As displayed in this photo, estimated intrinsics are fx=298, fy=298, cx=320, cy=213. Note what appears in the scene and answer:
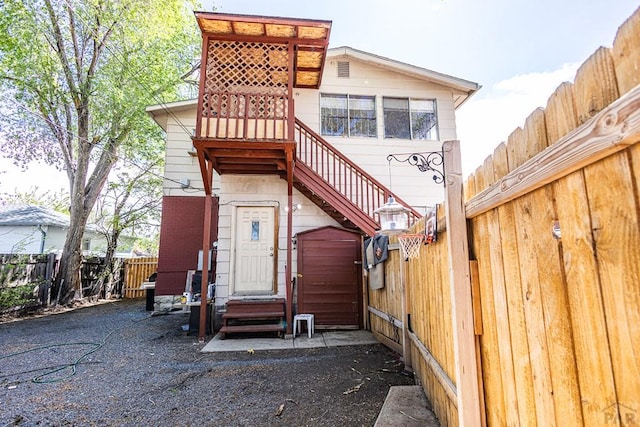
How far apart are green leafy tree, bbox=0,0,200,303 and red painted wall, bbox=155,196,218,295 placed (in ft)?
11.3

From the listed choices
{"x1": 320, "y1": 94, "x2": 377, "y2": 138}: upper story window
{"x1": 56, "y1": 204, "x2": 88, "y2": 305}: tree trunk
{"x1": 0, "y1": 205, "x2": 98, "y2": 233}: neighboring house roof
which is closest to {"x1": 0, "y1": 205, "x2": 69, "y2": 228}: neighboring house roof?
{"x1": 0, "y1": 205, "x2": 98, "y2": 233}: neighboring house roof

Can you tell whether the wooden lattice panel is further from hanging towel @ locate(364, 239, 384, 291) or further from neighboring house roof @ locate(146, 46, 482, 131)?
hanging towel @ locate(364, 239, 384, 291)

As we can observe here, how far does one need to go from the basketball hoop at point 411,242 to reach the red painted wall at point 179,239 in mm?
6124

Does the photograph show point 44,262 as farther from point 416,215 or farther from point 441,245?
point 441,245

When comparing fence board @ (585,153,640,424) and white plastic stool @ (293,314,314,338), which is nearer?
fence board @ (585,153,640,424)

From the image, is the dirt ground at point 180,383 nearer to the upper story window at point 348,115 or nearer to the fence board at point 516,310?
the fence board at point 516,310

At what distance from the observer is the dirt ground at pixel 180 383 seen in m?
2.77

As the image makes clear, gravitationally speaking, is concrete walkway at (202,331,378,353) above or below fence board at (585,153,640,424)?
below

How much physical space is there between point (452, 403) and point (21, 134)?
14088 mm

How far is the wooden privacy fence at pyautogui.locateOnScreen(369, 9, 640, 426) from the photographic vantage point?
80 centimetres

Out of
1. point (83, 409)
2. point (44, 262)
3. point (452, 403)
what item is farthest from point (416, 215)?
point (44, 262)

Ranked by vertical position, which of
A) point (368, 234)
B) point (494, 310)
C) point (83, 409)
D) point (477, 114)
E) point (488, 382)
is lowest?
point (83, 409)

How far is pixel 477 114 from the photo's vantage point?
8.81 m

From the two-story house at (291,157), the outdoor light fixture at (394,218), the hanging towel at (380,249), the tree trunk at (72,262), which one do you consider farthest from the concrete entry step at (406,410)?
the tree trunk at (72,262)
